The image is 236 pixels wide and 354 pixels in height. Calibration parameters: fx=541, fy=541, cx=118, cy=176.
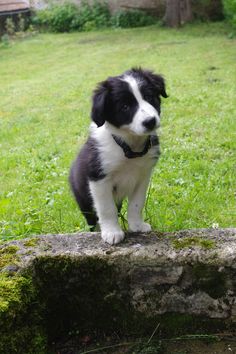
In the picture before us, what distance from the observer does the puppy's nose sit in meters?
3.05

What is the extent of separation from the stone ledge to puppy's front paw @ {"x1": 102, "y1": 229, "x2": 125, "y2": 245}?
0.27 ft

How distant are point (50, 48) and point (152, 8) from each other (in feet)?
17.1

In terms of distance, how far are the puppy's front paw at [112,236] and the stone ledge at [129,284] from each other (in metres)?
0.08

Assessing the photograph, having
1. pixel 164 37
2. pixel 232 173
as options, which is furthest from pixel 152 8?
pixel 232 173

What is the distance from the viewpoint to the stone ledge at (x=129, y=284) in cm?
289

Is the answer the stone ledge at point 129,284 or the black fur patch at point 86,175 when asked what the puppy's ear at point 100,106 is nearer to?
the black fur patch at point 86,175

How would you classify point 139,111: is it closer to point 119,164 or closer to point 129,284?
point 119,164

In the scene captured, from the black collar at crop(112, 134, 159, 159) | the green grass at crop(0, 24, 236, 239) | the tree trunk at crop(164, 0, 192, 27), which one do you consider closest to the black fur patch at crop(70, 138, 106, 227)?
the black collar at crop(112, 134, 159, 159)

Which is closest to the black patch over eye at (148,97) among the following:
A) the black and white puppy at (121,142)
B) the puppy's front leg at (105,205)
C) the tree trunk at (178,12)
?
the black and white puppy at (121,142)

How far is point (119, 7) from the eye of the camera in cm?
2323

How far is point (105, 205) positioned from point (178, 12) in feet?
60.7

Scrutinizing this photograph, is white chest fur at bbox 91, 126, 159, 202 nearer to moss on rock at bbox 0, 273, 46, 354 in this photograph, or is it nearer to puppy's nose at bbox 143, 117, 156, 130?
puppy's nose at bbox 143, 117, 156, 130

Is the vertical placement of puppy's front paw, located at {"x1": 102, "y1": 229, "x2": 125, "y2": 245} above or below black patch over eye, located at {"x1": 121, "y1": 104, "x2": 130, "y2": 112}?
below

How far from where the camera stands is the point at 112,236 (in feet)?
10.4
